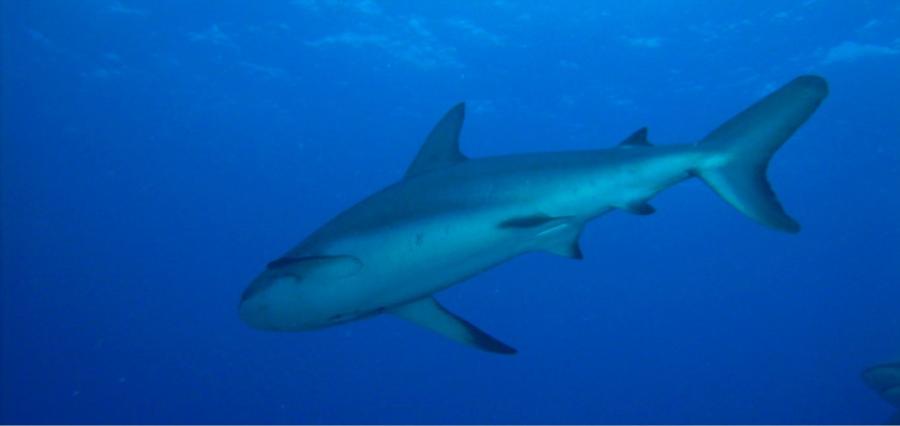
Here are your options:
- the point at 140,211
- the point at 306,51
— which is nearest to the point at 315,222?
the point at 140,211

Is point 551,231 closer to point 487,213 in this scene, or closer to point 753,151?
point 487,213

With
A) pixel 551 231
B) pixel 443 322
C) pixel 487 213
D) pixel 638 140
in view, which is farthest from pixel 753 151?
pixel 443 322

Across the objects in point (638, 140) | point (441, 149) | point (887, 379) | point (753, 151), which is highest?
point (441, 149)

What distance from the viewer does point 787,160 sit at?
36.5m

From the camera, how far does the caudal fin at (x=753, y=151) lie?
3896mm

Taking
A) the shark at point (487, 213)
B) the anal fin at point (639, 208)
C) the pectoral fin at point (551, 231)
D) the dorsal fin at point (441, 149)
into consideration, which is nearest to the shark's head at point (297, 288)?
the shark at point (487, 213)

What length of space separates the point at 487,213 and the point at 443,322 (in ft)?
4.18

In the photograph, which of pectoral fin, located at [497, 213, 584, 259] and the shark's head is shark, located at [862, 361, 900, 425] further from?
the shark's head

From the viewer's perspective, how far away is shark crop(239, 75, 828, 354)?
3545 mm

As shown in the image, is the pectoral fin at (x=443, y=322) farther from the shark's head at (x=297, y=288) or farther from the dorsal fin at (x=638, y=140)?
the dorsal fin at (x=638, y=140)

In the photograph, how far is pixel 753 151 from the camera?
4.03m

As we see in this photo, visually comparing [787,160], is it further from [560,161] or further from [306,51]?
[560,161]

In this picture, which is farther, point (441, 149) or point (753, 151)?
point (441, 149)

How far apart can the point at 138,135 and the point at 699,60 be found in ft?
118
